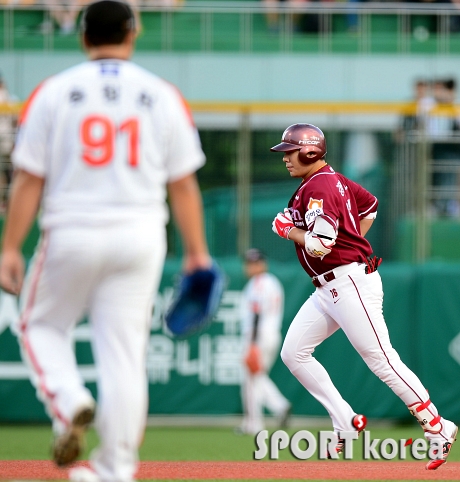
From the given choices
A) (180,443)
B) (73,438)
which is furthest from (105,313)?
(180,443)

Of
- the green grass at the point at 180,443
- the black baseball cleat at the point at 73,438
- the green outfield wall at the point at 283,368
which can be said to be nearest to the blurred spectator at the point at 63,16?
the green outfield wall at the point at 283,368

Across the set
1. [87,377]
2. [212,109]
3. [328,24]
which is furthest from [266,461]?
[328,24]

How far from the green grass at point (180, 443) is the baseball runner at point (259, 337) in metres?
0.53

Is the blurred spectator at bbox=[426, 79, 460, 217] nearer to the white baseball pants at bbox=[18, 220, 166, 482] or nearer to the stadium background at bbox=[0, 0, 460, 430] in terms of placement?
the stadium background at bbox=[0, 0, 460, 430]

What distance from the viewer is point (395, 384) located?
6.66 meters

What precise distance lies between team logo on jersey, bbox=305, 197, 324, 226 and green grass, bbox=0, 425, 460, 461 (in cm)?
256

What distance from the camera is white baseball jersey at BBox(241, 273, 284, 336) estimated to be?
12.7m

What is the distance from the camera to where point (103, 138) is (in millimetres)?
4289

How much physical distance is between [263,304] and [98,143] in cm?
854

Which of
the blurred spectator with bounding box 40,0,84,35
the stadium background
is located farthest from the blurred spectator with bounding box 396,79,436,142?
the blurred spectator with bounding box 40,0,84,35

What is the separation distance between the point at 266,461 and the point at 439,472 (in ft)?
5.85

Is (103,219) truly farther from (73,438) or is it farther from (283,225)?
(283,225)

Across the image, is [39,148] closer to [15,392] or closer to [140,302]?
[140,302]

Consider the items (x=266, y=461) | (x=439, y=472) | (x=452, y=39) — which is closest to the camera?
(x=439, y=472)
